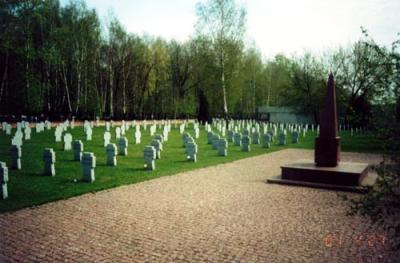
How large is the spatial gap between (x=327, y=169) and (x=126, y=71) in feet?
158

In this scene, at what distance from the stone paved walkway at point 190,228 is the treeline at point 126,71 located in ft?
59.4

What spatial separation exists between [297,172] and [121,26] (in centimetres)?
4060

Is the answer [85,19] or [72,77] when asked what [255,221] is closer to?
[85,19]

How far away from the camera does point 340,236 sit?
21.3ft

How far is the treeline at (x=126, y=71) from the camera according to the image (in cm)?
3531

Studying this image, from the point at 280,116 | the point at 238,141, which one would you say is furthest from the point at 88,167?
the point at 280,116

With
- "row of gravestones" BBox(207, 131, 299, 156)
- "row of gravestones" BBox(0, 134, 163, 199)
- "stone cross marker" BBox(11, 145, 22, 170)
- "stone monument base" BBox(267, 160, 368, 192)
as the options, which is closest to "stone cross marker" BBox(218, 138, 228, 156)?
"row of gravestones" BBox(207, 131, 299, 156)

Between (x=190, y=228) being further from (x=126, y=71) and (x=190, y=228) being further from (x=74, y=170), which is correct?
(x=126, y=71)

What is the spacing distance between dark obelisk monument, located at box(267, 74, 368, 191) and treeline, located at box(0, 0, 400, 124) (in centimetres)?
1276

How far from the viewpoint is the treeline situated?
35.3 metres

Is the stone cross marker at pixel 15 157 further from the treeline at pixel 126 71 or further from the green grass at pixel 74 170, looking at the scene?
the treeline at pixel 126 71

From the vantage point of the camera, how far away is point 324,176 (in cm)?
1135

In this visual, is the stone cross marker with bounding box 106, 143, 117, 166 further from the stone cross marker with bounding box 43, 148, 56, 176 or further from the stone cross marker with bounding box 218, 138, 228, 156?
the stone cross marker with bounding box 218, 138, 228, 156

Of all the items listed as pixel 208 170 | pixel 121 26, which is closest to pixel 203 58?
pixel 121 26
